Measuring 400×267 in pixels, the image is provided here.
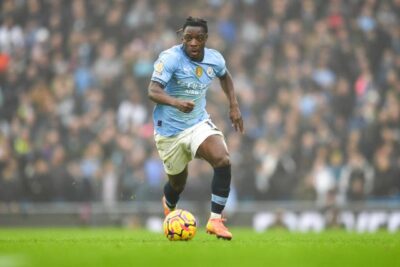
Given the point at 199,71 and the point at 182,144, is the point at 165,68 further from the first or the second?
the point at 182,144

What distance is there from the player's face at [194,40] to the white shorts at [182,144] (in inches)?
30.9

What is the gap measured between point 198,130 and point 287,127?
30.9 feet

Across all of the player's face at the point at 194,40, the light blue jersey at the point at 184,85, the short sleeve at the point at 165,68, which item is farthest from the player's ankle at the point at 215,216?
the player's face at the point at 194,40

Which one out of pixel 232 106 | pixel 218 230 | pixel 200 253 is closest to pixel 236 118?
pixel 232 106

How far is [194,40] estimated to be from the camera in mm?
10641

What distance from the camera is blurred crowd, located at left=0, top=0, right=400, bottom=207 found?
63.7 ft

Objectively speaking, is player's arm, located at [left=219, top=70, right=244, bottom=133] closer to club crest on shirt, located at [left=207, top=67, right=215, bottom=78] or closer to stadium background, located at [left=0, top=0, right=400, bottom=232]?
club crest on shirt, located at [left=207, top=67, right=215, bottom=78]

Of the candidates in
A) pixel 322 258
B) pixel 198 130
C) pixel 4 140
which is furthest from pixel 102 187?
pixel 322 258

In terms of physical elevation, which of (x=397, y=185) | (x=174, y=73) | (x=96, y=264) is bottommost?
(x=397, y=185)

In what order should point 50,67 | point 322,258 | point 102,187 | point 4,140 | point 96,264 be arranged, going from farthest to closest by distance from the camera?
1. point 50,67
2. point 4,140
3. point 102,187
4. point 322,258
5. point 96,264

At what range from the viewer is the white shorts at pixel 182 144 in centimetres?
1077

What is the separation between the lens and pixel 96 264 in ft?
24.1

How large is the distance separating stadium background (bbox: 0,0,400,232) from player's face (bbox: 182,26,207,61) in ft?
27.5

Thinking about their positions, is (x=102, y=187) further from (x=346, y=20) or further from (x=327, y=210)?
(x=346, y=20)
